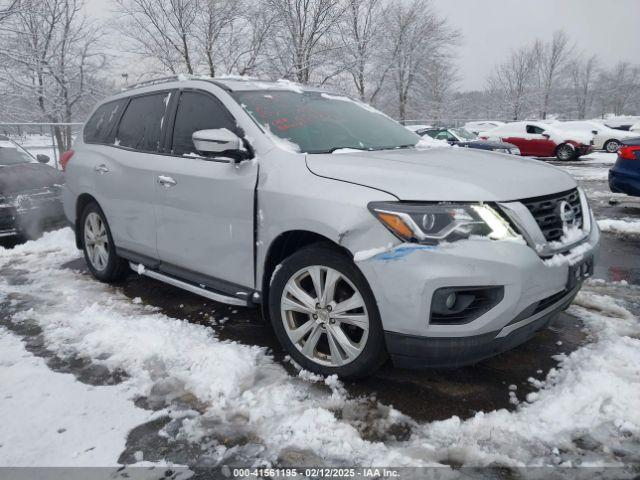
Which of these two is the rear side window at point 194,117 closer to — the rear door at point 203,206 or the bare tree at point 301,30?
the rear door at point 203,206

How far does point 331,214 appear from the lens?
2.56 m

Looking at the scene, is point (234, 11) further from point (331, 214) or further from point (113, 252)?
point (331, 214)

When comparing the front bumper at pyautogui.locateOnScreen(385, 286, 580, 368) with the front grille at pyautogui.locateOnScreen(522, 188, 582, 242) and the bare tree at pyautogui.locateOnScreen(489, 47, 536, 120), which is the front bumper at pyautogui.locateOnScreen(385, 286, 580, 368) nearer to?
the front grille at pyautogui.locateOnScreen(522, 188, 582, 242)

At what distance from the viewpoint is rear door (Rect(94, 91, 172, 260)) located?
3857mm

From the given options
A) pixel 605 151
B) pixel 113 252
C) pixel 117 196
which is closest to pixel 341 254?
pixel 117 196

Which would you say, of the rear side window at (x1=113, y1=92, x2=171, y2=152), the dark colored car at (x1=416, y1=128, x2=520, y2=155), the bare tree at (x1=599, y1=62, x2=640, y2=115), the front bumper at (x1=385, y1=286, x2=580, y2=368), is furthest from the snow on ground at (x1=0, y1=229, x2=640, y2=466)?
the bare tree at (x1=599, y1=62, x2=640, y2=115)

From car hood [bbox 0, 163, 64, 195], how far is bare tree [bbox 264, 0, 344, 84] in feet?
49.2

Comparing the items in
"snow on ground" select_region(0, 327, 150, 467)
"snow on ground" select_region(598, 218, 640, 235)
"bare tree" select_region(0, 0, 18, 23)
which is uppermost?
"bare tree" select_region(0, 0, 18, 23)

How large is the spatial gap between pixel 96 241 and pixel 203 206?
79.5 inches

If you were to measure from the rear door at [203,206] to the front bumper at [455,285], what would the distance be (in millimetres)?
1002

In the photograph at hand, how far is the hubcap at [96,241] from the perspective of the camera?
4.65m

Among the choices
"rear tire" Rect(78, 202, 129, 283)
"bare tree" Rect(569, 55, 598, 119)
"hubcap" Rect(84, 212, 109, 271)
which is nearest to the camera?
"rear tire" Rect(78, 202, 129, 283)

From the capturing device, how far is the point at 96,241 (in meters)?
4.75

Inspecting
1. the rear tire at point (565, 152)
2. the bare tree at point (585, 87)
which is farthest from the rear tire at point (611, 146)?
the bare tree at point (585, 87)
